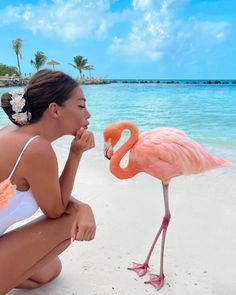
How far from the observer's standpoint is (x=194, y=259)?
2.45 m

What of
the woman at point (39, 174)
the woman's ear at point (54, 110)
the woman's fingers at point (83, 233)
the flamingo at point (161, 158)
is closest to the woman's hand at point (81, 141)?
the woman at point (39, 174)

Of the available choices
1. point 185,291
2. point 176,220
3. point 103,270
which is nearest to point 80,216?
point 103,270

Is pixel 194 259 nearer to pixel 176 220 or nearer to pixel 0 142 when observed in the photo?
pixel 176 220

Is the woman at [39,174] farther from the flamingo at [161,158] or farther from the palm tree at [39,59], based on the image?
the palm tree at [39,59]

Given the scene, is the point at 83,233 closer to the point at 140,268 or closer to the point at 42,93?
the point at 42,93

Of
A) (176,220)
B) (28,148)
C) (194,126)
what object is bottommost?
(194,126)

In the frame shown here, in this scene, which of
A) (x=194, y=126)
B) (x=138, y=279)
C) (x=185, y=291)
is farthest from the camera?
(x=194, y=126)

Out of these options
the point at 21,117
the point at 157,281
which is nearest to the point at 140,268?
the point at 157,281

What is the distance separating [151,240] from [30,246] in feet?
4.06

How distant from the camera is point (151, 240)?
2.73 meters

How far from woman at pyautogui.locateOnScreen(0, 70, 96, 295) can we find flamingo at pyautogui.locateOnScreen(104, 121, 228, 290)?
600 mm

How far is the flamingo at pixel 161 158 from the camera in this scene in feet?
7.52

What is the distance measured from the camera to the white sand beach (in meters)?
2.18

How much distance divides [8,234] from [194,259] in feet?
4.31
